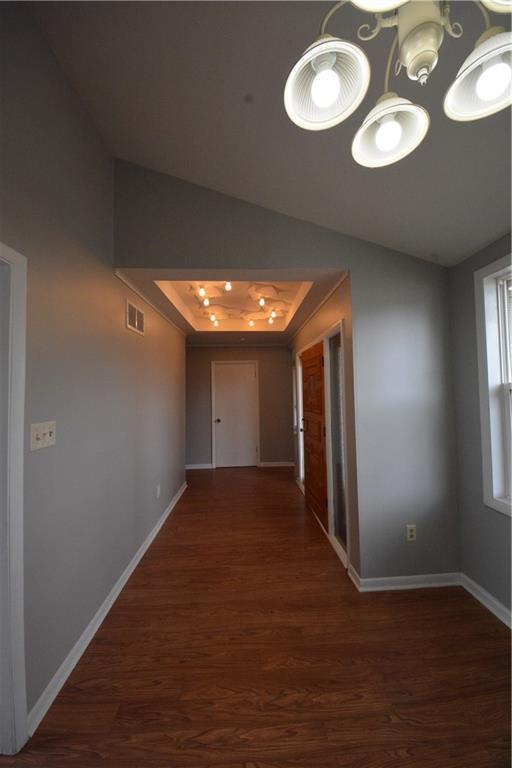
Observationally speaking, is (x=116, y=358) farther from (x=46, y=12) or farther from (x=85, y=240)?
(x=46, y=12)

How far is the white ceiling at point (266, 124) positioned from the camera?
120 cm

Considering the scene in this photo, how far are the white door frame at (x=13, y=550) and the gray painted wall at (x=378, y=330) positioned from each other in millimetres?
1079

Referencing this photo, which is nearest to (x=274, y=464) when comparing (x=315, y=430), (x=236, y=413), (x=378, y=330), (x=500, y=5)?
(x=236, y=413)

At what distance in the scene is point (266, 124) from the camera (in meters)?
1.54

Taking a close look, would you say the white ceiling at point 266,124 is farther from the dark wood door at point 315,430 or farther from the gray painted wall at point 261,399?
the gray painted wall at point 261,399

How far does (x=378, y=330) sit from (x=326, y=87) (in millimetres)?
1662

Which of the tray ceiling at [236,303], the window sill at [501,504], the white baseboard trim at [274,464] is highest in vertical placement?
the tray ceiling at [236,303]

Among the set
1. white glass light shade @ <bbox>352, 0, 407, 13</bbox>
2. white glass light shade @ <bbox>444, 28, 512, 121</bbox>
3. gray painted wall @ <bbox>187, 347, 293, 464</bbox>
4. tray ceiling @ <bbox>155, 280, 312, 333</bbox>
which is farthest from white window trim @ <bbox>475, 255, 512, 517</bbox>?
gray painted wall @ <bbox>187, 347, 293, 464</bbox>

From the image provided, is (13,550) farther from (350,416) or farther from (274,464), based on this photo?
(274,464)

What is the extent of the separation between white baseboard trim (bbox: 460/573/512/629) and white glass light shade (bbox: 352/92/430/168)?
2.48m

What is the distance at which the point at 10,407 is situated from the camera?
119 centimetres

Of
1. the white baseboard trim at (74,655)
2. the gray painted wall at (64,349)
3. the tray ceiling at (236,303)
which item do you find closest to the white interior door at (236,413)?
the tray ceiling at (236,303)

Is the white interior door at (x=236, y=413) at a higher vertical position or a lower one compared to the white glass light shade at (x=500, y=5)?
lower

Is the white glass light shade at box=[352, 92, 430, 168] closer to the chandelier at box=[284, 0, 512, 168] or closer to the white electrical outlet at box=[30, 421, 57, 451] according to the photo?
the chandelier at box=[284, 0, 512, 168]
